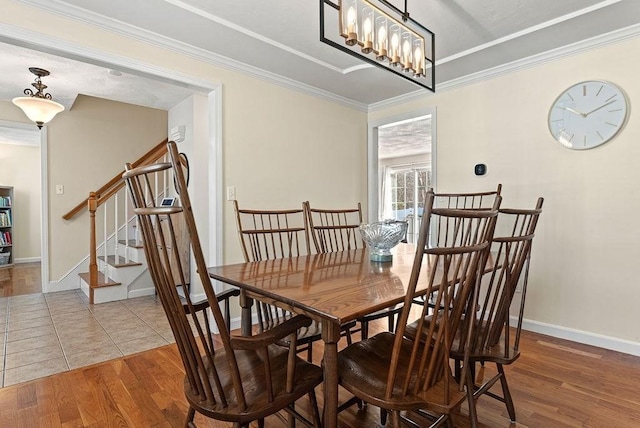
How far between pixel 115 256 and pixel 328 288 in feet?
12.4

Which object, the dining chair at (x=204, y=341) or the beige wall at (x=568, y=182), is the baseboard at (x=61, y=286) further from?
the beige wall at (x=568, y=182)

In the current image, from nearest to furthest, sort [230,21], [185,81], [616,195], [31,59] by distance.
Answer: [230,21]
[616,195]
[185,81]
[31,59]

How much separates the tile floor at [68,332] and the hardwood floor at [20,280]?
38 centimetres

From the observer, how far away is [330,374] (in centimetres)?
103

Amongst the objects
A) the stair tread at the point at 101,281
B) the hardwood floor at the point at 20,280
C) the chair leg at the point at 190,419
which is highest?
the chair leg at the point at 190,419

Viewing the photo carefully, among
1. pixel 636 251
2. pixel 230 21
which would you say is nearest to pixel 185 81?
pixel 230 21

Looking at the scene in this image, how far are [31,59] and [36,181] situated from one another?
4.74 meters

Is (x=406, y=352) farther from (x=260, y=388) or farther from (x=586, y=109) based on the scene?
(x=586, y=109)

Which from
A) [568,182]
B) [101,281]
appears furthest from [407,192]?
[101,281]

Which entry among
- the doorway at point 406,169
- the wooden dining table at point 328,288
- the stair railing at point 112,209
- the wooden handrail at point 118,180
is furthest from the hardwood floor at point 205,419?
the doorway at point 406,169

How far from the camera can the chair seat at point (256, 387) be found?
3.23 ft

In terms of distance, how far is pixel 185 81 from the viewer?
262 centimetres

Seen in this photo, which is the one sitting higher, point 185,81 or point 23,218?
point 185,81

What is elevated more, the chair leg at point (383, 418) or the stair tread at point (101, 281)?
the stair tread at point (101, 281)
